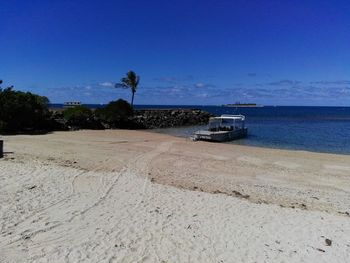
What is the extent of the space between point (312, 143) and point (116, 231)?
30.2 metres

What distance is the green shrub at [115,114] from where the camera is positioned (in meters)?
46.2

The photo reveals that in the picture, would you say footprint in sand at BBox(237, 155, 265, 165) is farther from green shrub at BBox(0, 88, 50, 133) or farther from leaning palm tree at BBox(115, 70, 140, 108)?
leaning palm tree at BBox(115, 70, 140, 108)

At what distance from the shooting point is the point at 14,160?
53.7 ft

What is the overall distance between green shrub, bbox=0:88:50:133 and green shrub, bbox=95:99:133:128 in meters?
8.62

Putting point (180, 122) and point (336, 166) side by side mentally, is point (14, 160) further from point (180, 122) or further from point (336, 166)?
point (180, 122)

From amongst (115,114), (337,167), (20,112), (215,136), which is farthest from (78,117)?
(337,167)

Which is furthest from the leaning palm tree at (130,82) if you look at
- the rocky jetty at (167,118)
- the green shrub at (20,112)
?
the green shrub at (20,112)

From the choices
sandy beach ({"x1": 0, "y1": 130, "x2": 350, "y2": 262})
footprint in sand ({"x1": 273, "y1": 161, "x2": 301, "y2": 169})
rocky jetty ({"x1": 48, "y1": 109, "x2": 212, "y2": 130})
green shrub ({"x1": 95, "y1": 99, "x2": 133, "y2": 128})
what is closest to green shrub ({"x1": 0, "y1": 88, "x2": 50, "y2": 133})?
rocky jetty ({"x1": 48, "y1": 109, "x2": 212, "y2": 130})

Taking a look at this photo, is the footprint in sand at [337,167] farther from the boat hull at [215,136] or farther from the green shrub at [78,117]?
the green shrub at [78,117]

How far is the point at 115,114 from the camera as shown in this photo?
46.5m

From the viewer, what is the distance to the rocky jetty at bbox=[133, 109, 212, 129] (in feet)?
176

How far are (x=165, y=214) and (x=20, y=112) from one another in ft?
93.4

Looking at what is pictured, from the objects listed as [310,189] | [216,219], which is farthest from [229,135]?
[216,219]

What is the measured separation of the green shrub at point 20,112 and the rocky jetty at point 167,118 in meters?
15.1
